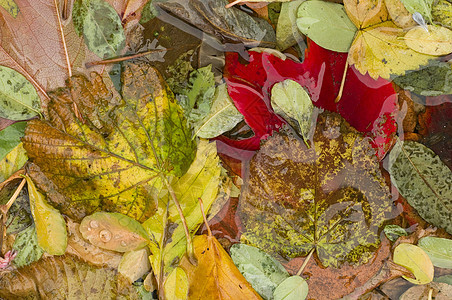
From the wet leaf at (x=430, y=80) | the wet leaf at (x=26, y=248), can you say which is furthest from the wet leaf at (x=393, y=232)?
the wet leaf at (x=26, y=248)

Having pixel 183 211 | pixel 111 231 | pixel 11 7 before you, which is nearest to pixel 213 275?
pixel 183 211

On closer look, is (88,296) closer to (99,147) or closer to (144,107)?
(99,147)

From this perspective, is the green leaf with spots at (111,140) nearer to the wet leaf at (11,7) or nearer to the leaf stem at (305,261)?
the wet leaf at (11,7)

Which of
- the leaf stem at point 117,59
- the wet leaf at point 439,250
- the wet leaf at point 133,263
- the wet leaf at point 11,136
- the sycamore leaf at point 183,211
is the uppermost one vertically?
the leaf stem at point 117,59

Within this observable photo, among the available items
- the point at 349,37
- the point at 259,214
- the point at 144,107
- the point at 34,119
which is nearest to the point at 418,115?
the point at 349,37

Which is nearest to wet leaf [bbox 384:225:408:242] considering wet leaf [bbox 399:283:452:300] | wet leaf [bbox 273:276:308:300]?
wet leaf [bbox 399:283:452:300]

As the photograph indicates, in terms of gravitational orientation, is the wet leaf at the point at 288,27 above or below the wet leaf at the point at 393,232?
above
